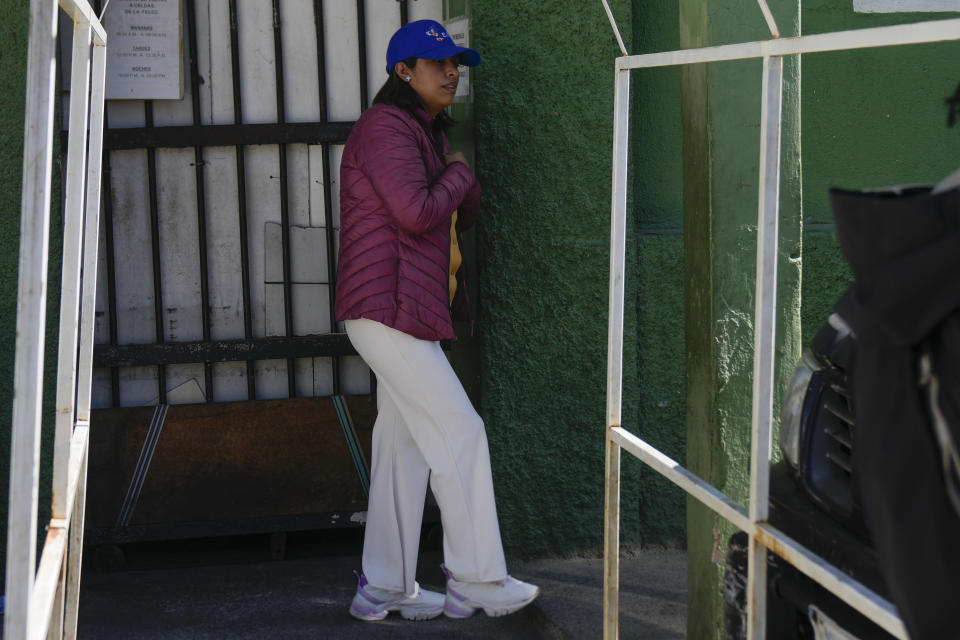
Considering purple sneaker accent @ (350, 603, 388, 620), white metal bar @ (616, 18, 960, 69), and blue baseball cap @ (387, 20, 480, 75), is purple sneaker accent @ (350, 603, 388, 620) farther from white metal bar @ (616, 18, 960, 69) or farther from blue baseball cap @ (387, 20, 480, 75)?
white metal bar @ (616, 18, 960, 69)

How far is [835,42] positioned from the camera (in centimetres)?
159

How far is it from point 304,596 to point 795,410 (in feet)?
7.37

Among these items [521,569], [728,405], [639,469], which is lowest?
[521,569]

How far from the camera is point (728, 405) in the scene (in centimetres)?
272

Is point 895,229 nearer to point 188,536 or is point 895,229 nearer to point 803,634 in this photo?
point 803,634

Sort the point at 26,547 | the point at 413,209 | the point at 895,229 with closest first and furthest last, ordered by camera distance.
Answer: the point at 895,229
the point at 26,547
the point at 413,209

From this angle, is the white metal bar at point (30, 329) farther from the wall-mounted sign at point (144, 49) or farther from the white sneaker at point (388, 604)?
the wall-mounted sign at point (144, 49)

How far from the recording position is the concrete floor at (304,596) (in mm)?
3553

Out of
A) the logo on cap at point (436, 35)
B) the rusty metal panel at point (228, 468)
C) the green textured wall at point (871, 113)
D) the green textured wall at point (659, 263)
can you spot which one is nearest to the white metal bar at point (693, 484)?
the logo on cap at point (436, 35)

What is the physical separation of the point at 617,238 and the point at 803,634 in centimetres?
92

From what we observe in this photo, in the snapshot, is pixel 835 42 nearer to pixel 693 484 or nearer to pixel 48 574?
pixel 693 484

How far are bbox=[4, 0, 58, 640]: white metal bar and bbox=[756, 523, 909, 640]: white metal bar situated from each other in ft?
3.44

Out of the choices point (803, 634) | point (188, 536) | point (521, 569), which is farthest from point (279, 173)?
point (803, 634)

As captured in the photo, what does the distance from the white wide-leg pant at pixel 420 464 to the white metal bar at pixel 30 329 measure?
2.05m
